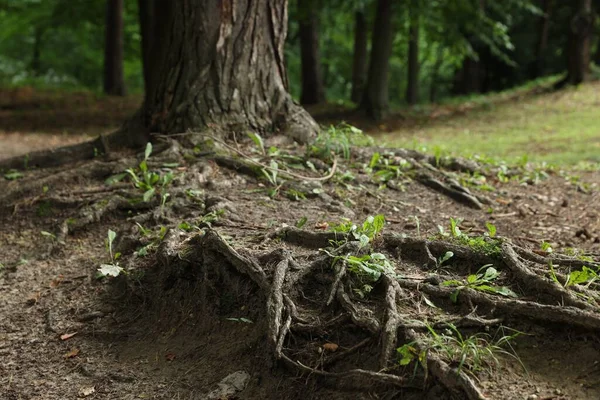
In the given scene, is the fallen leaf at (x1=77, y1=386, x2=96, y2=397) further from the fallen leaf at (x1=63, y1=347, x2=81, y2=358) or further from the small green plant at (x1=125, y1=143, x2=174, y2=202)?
the small green plant at (x1=125, y1=143, x2=174, y2=202)

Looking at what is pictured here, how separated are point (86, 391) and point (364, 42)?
16454 millimetres

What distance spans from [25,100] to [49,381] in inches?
536

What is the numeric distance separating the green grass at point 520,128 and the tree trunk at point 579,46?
0.45 metres

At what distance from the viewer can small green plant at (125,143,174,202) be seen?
226 inches

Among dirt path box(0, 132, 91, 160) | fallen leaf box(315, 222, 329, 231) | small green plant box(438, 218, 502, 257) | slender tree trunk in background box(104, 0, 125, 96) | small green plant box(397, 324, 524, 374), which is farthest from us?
slender tree trunk in background box(104, 0, 125, 96)

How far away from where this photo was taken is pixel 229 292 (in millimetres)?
4293

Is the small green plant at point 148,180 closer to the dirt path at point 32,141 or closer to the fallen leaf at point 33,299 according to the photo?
the fallen leaf at point 33,299

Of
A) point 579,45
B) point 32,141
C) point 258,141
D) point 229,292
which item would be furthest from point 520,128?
point 229,292

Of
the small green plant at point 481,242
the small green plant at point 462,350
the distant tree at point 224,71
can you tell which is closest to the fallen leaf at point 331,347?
the small green plant at point 462,350

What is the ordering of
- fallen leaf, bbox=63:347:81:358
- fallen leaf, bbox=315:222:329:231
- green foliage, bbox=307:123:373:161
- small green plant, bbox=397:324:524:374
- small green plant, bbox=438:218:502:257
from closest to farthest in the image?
small green plant, bbox=397:324:524:374, small green plant, bbox=438:218:502:257, fallen leaf, bbox=63:347:81:358, fallen leaf, bbox=315:222:329:231, green foliage, bbox=307:123:373:161

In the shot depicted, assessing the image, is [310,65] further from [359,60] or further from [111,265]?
[111,265]

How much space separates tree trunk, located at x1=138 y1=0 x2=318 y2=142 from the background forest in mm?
7794

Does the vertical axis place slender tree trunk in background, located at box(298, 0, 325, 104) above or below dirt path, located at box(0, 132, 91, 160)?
above

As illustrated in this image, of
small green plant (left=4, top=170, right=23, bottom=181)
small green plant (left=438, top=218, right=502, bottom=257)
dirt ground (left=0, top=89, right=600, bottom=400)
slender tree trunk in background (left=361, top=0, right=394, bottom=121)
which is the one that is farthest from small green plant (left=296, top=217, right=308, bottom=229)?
slender tree trunk in background (left=361, top=0, right=394, bottom=121)
